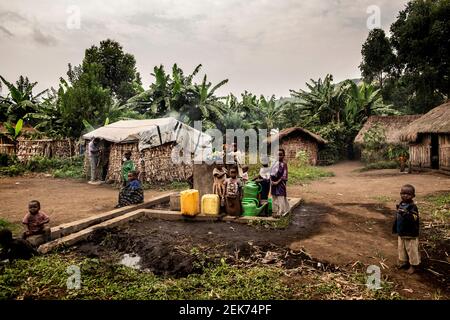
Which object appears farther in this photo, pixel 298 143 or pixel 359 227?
pixel 298 143

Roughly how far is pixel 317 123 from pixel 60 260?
83.5 feet

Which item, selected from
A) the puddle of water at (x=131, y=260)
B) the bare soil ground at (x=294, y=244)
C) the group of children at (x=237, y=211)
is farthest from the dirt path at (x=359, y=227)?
the puddle of water at (x=131, y=260)

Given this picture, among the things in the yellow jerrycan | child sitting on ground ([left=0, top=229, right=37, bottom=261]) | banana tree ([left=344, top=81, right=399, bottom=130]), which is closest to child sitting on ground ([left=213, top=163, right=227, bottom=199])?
the yellow jerrycan

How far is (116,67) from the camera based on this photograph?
3622 centimetres

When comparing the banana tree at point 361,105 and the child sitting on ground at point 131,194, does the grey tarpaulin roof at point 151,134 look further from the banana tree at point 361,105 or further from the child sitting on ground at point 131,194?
the banana tree at point 361,105

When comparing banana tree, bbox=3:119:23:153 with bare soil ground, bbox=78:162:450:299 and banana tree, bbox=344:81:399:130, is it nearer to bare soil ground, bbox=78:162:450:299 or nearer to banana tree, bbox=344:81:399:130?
bare soil ground, bbox=78:162:450:299

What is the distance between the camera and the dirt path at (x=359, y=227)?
4.85 meters

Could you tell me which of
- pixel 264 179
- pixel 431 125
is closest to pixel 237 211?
pixel 264 179

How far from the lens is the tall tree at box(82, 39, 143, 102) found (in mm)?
35500

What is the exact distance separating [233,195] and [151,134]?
23.2 ft

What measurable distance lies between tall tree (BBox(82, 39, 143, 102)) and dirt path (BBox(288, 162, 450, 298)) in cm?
2874

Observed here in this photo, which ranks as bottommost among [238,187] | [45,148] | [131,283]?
[131,283]

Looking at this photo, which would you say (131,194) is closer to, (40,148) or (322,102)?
(40,148)

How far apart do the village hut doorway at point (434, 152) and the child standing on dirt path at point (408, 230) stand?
1506 cm
